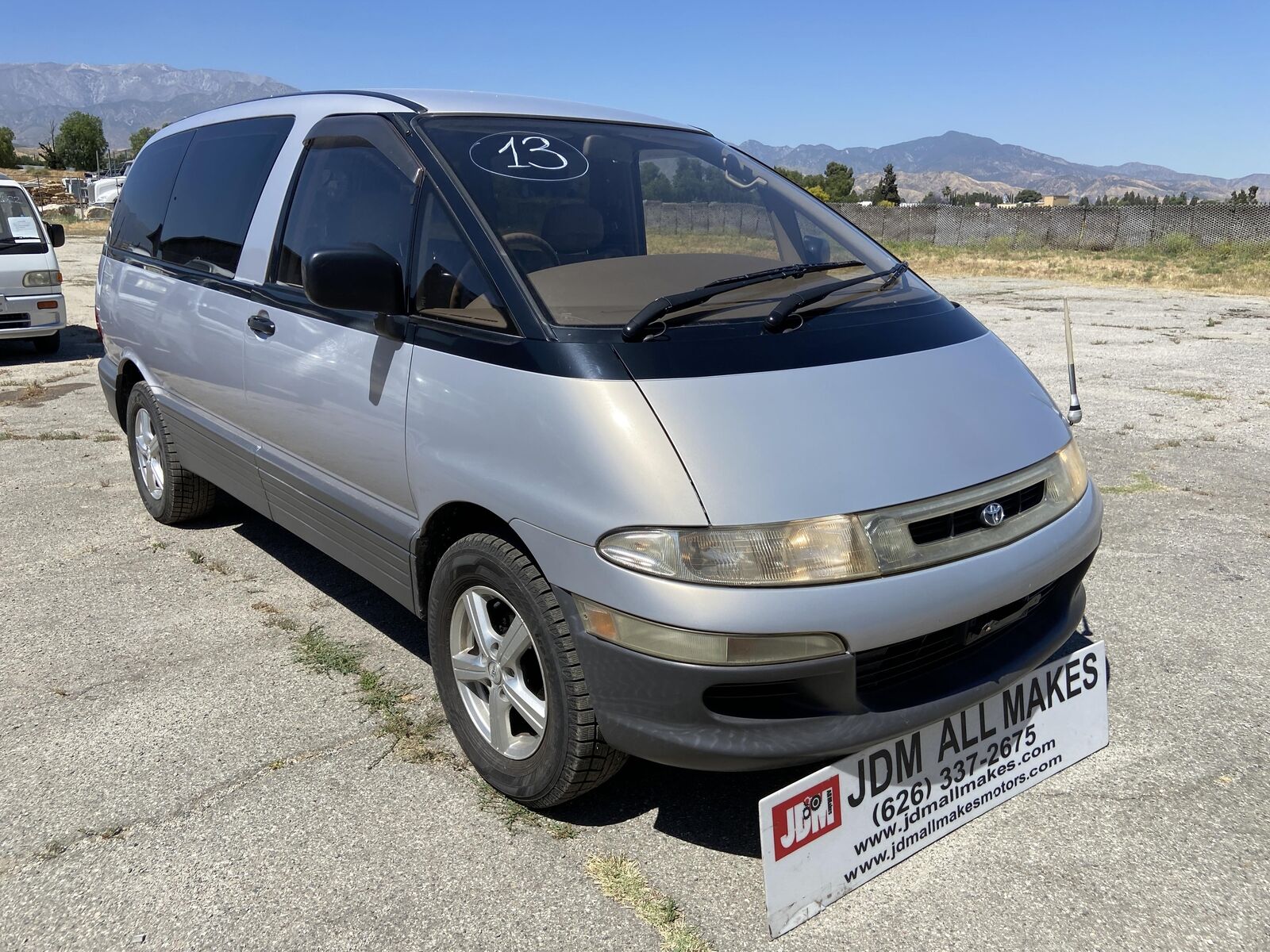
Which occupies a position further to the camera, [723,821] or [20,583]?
[20,583]

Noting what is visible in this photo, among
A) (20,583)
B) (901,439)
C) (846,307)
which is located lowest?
(20,583)

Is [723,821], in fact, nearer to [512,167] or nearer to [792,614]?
[792,614]

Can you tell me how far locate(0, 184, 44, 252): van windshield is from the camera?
34.3 ft

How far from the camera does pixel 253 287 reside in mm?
3809

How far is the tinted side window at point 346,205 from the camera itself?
10.4 feet

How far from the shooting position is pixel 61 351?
11523 mm

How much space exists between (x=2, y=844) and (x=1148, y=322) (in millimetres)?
14537

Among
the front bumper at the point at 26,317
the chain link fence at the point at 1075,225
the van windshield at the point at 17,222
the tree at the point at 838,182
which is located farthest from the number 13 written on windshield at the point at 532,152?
the tree at the point at 838,182

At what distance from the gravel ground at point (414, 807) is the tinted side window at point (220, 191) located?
1.45 metres

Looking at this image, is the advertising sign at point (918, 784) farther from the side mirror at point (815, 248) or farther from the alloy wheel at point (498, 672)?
the side mirror at point (815, 248)

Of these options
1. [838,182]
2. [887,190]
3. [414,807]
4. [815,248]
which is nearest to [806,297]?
[815,248]

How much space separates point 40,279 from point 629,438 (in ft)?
33.3

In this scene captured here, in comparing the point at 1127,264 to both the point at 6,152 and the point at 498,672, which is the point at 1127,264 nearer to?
the point at 498,672

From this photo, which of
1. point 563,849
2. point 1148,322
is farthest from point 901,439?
point 1148,322
